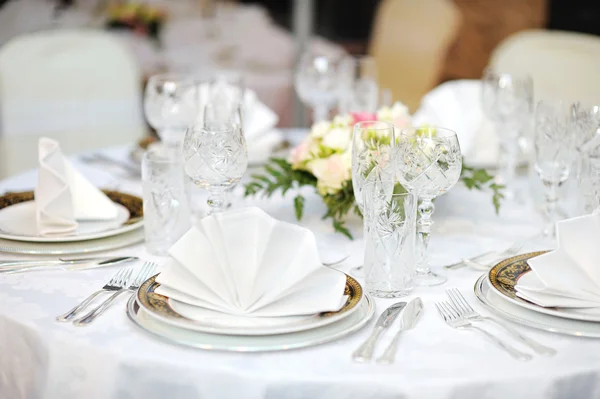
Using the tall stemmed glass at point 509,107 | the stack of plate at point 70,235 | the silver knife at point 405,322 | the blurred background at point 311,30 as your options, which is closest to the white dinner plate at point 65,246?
the stack of plate at point 70,235

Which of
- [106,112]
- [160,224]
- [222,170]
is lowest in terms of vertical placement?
[106,112]

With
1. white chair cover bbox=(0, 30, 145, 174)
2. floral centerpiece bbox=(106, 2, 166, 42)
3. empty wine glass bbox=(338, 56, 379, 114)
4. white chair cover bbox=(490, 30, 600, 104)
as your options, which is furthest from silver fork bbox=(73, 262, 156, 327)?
floral centerpiece bbox=(106, 2, 166, 42)

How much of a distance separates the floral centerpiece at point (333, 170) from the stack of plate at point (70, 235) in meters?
0.24

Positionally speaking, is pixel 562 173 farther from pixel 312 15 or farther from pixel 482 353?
pixel 312 15

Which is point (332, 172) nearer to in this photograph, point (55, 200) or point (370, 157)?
point (370, 157)

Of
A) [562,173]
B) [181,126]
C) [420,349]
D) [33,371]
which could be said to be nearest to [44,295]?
[33,371]

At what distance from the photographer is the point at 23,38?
3.88 metres

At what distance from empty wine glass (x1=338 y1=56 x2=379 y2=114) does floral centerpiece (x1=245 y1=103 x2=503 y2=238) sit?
454 millimetres

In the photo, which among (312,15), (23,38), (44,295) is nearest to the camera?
(44,295)

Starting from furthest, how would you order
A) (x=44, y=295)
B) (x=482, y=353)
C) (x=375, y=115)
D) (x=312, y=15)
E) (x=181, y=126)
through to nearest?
(x=312, y=15) → (x=181, y=126) → (x=375, y=115) → (x=44, y=295) → (x=482, y=353)

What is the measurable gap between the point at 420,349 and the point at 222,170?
459 millimetres

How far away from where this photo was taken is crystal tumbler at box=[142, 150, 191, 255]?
4.69ft

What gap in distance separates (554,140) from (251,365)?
2.61 feet

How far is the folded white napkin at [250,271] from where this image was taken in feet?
3.58
